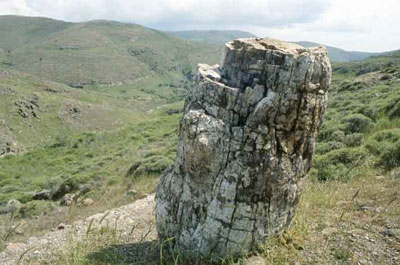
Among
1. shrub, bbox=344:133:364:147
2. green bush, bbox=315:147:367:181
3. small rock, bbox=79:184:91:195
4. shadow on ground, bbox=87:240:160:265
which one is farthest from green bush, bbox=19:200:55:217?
shrub, bbox=344:133:364:147

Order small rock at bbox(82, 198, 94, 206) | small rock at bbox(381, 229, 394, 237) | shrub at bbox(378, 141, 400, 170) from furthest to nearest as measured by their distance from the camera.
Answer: small rock at bbox(82, 198, 94, 206) < shrub at bbox(378, 141, 400, 170) < small rock at bbox(381, 229, 394, 237)

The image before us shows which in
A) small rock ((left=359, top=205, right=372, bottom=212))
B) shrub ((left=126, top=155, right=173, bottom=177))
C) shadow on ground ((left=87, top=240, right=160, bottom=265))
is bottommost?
shrub ((left=126, top=155, right=173, bottom=177))

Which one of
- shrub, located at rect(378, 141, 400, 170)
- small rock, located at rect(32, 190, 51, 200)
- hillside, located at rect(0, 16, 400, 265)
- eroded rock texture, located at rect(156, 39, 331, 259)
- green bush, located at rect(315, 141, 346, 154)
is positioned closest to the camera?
eroded rock texture, located at rect(156, 39, 331, 259)

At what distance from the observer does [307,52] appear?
16.7 ft

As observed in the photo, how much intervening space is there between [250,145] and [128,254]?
2791 millimetres

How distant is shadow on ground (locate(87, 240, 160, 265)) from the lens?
5.48 meters

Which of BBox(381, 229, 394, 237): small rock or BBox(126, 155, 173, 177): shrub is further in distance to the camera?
BBox(126, 155, 173, 177): shrub

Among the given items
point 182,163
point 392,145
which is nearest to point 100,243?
point 182,163

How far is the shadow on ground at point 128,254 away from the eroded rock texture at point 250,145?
26.5 inches

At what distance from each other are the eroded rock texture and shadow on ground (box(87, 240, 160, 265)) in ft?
2.21

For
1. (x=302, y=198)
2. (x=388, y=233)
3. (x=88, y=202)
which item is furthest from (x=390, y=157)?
(x=88, y=202)

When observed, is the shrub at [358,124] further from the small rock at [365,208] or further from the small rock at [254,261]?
the small rock at [254,261]

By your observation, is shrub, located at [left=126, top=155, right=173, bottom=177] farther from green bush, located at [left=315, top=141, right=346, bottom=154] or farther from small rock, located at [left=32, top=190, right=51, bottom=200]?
green bush, located at [left=315, top=141, right=346, bottom=154]

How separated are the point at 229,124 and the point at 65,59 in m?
171
